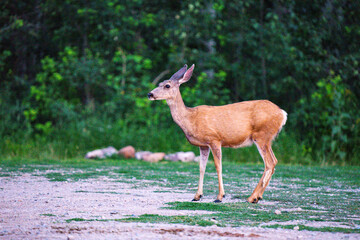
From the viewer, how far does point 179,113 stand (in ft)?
32.9

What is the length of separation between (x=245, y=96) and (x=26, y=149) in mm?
11252

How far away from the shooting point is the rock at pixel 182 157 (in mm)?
17750

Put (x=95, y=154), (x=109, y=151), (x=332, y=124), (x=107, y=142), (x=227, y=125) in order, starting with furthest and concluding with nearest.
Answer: (x=107, y=142)
(x=109, y=151)
(x=95, y=154)
(x=332, y=124)
(x=227, y=125)

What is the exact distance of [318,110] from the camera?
18.6 metres

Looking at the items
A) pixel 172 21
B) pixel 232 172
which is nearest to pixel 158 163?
pixel 232 172

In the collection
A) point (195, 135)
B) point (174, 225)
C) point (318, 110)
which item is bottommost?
point (174, 225)

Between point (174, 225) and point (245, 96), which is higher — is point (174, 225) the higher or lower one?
the lower one

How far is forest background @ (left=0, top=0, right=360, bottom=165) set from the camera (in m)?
19.7

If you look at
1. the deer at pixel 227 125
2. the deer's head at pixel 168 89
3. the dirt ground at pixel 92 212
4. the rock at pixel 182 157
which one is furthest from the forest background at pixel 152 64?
the deer's head at pixel 168 89

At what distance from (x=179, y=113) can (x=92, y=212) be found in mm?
2661

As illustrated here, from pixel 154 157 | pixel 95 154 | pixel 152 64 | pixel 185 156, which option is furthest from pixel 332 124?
pixel 152 64

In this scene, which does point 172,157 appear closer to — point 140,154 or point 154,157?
point 154,157

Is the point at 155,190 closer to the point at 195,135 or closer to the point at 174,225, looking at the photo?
the point at 195,135

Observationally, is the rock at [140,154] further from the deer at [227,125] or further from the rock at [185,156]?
the deer at [227,125]
